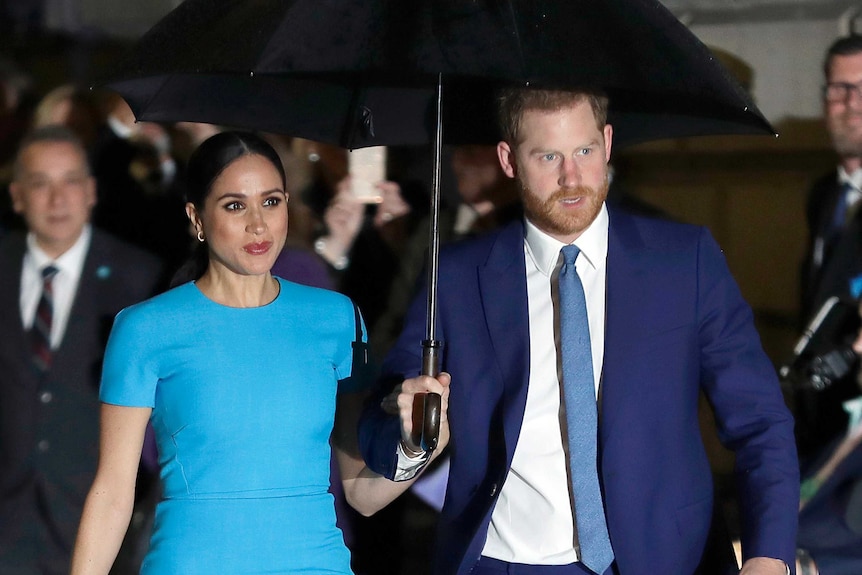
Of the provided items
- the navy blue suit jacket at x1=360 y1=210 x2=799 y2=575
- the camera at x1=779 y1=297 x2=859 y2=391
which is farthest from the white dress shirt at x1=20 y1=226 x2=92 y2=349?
the camera at x1=779 y1=297 x2=859 y2=391

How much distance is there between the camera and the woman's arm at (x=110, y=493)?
309 cm

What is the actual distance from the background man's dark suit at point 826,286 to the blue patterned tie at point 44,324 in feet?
9.06

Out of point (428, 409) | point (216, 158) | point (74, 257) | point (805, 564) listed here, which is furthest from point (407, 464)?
point (74, 257)

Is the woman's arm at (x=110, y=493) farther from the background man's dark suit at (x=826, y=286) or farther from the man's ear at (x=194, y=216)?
the background man's dark suit at (x=826, y=286)

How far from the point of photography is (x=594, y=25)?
2.86 metres

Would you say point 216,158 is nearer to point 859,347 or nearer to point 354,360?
point 354,360

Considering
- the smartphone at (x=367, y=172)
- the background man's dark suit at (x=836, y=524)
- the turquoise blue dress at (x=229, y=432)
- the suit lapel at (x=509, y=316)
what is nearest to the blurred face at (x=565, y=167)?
the suit lapel at (x=509, y=316)

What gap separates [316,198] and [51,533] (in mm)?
1787

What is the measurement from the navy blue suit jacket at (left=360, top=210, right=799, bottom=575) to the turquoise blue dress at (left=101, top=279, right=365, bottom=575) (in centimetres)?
19

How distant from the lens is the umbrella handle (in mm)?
2871

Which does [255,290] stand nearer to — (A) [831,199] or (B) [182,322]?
(B) [182,322]

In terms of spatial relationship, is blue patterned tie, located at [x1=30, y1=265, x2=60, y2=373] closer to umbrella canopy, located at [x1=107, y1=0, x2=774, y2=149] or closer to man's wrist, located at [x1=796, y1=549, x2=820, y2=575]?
umbrella canopy, located at [x1=107, y1=0, x2=774, y2=149]

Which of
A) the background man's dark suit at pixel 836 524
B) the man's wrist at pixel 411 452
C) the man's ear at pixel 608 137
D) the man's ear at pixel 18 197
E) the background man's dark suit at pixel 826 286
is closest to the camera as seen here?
the man's wrist at pixel 411 452

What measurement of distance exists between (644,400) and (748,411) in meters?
0.24
